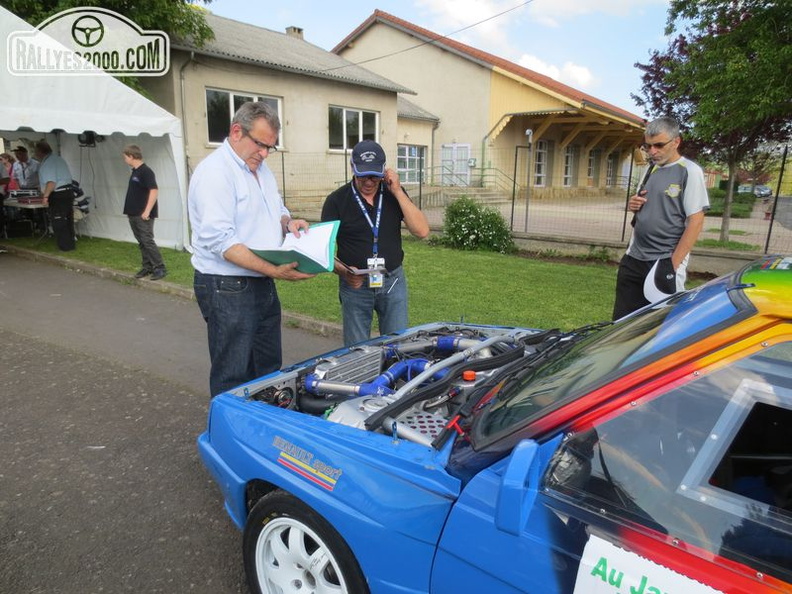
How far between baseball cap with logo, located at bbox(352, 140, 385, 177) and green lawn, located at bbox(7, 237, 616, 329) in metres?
1.47

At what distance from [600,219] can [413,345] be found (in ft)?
32.2

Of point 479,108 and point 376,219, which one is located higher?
point 479,108

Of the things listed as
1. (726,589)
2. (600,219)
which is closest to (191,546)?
(726,589)

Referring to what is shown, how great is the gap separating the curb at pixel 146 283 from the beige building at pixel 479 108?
15502 mm

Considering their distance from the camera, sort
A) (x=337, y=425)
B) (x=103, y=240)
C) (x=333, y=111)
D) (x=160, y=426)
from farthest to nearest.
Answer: (x=333, y=111), (x=103, y=240), (x=160, y=426), (x=337, y=425)

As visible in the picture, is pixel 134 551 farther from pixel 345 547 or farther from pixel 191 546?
pixel 345 547

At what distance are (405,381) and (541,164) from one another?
86.6 ft

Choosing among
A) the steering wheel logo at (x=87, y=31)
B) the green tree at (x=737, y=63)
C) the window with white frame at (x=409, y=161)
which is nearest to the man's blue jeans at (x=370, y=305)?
the green tree at (x=737, y=63)

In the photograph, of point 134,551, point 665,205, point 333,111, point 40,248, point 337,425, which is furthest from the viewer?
point 333,111

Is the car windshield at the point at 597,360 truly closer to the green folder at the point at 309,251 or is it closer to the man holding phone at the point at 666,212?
the green folder at the point at 309,251

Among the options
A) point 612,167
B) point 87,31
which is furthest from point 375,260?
point 612,167

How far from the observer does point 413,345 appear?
291cm

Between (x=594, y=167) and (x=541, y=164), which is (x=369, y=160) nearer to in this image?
(x=541, y=164)

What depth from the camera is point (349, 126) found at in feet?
63.4
